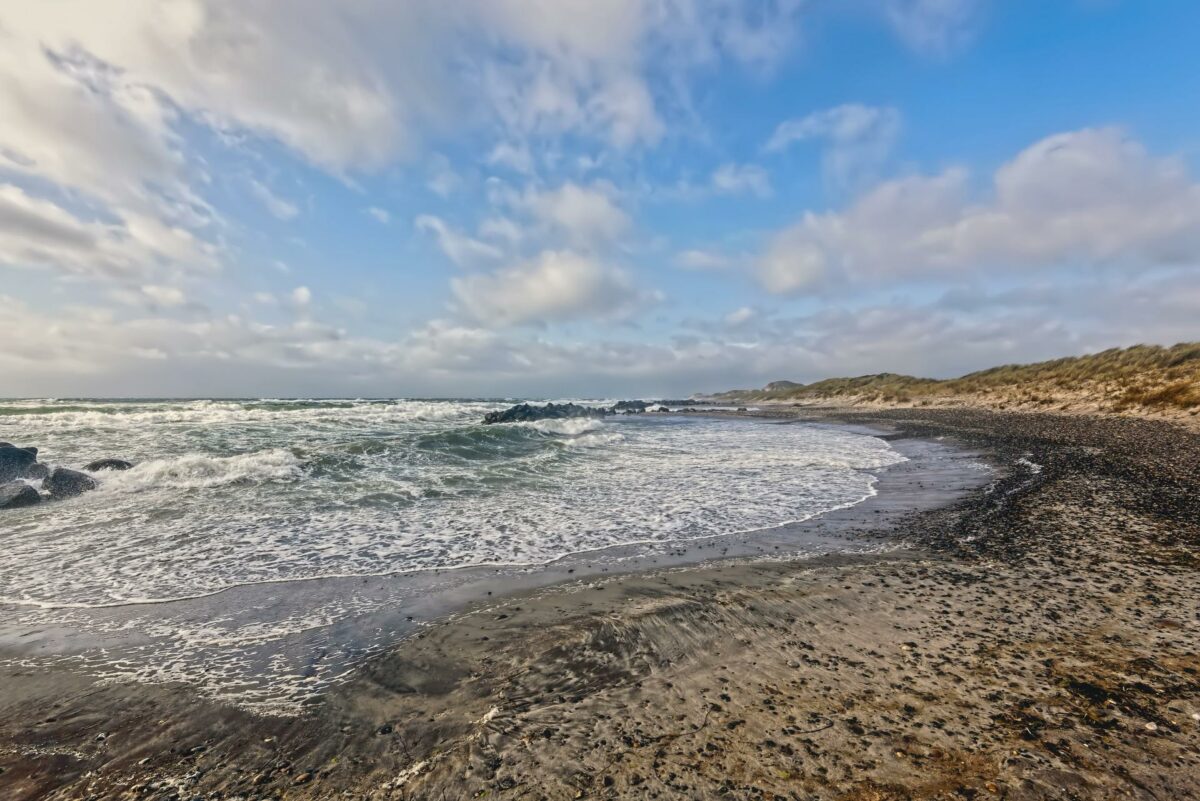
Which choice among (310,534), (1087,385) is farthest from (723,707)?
(1087,385)

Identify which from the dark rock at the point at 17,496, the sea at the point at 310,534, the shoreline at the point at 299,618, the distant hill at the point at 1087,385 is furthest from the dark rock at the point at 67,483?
the distant hill at the point at 1087,385

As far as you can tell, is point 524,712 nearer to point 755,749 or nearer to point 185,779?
point 755,749

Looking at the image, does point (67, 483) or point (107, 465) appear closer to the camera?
point (67, 483)

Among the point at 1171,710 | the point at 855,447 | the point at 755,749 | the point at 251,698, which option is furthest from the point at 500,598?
the point at 855,447

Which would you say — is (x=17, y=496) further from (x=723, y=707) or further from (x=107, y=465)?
(x=723, y=707)

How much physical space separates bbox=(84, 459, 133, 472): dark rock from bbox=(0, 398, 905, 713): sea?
0.58 meters

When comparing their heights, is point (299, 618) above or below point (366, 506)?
below

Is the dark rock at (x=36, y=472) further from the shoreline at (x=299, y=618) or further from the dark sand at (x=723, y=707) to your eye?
the dark sand at (x=723, y=707)

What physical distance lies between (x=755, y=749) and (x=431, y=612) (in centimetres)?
495

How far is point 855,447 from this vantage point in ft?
90.8

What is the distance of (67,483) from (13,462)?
4361 mm

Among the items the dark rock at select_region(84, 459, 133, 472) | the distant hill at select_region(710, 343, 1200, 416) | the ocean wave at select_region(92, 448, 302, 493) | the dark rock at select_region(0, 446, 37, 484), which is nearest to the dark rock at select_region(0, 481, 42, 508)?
the ocean wave at select_region(92, 448, 302, 493)

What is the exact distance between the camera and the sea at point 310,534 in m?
6.33

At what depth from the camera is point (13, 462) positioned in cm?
1759
